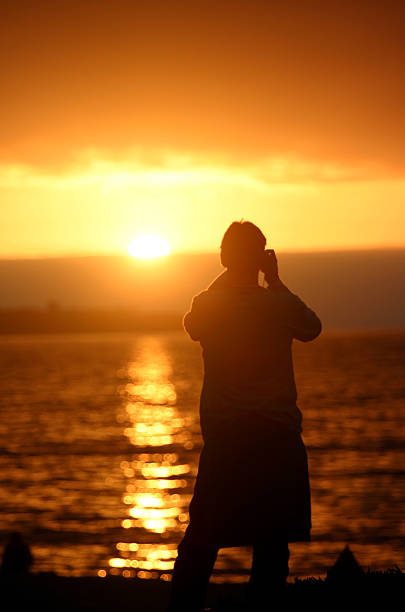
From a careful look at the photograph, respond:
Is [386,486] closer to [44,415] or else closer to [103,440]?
[103,440]

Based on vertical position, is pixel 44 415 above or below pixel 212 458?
above

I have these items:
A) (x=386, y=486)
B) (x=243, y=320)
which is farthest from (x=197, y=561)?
(x=386, y=486)

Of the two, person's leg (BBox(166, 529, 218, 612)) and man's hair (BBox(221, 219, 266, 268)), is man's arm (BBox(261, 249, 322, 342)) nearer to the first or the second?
man's hair (BBox(221, 219, 266, 268))

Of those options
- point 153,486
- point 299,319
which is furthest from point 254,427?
point 153,486

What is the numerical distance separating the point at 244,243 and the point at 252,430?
1.15 meters

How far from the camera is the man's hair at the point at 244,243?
6.87 metres

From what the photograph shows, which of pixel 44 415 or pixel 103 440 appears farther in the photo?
pixel 44 415

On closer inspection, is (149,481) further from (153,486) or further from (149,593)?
(149,593)

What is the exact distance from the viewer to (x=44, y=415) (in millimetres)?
134625

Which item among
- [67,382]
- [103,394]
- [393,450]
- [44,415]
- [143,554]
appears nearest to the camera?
[143,554]

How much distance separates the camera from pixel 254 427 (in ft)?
22.0

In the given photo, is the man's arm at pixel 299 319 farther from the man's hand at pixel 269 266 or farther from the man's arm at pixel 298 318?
the man's hand at pixel 269 266

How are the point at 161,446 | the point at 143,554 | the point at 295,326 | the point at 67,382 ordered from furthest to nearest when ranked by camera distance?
the point at 67,382 → the point at 161,446 → the point at 143,554 → the point at 295,326

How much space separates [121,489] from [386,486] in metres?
17.0
